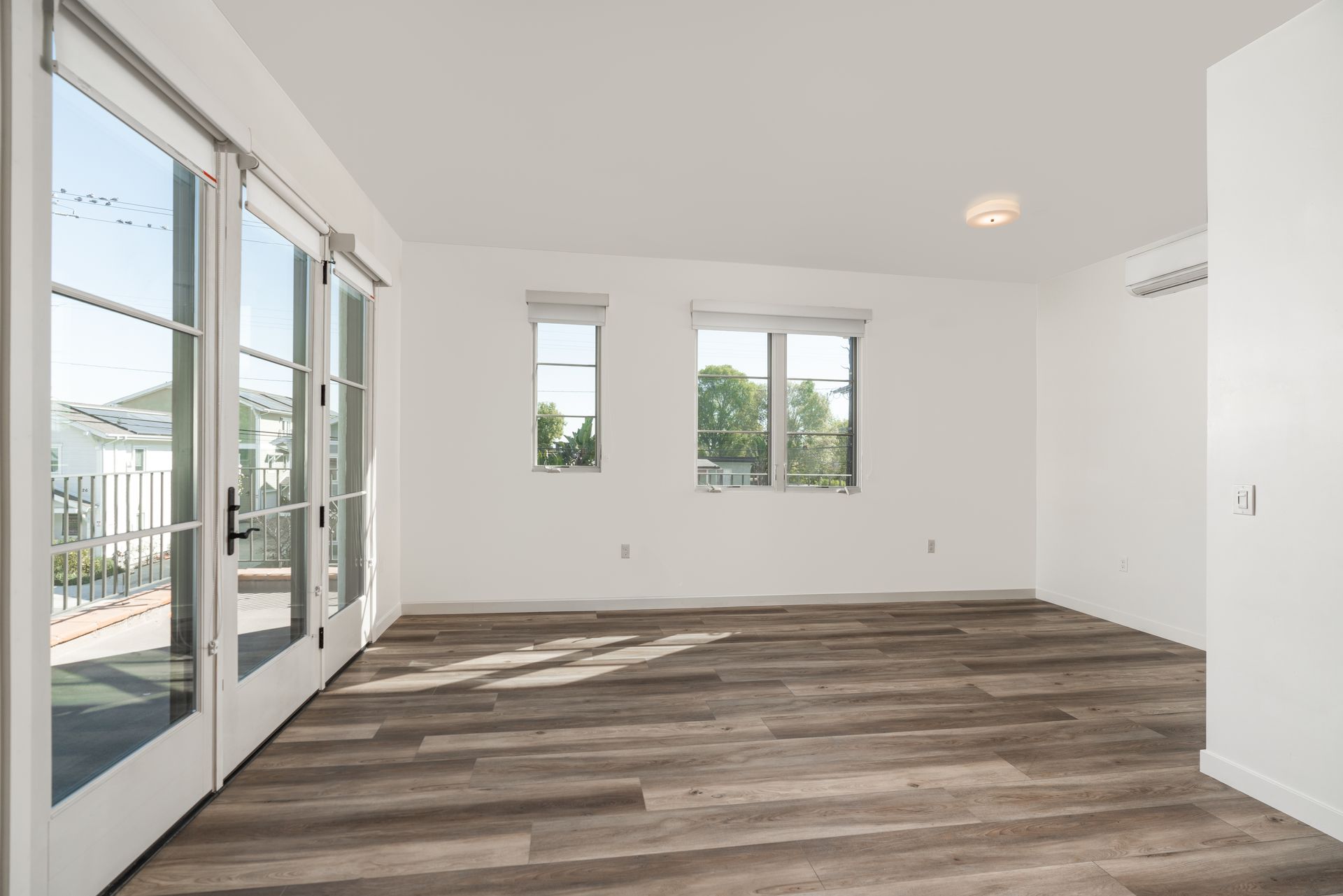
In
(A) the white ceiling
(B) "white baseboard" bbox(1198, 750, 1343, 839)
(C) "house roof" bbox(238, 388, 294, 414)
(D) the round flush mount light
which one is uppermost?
(A) the white ceiling

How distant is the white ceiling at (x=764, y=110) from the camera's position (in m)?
2.36

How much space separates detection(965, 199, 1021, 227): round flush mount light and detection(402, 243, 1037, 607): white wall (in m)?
1.48

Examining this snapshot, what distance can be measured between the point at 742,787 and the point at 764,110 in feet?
9.33

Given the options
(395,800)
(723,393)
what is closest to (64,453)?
(395,800)

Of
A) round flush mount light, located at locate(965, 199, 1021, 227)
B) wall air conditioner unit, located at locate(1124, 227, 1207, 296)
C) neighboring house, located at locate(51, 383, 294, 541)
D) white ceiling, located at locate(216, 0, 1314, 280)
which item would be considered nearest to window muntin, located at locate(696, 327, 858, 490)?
white ceiling, located at locate(216, 0, 1314, 280)

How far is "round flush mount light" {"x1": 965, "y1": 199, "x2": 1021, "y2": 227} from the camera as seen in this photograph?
3992 millimetres

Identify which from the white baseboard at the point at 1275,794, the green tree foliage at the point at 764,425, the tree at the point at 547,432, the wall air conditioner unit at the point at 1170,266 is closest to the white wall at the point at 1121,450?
the wall air conditioner unit at the point at 1170,266

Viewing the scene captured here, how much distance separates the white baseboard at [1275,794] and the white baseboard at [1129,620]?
1.83m

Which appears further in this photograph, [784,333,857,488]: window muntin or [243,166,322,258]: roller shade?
[784,333,857,488]: window muntin

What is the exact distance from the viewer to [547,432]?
5113mm

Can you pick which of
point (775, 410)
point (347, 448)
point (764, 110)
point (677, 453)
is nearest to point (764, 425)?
point (775, 410)

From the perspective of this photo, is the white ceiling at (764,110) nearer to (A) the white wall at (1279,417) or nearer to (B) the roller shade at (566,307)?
(A) the white wall at (1279,417)

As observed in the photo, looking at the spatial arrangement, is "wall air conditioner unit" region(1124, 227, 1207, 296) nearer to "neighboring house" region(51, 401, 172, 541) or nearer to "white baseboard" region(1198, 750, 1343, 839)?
"white baseboard" region(1198, 750, 1343, 839)

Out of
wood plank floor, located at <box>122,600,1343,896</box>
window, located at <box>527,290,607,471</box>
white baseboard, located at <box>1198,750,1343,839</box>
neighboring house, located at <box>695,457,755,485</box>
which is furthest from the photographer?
neighboring house, located at <box>695,457,755,485</box>
